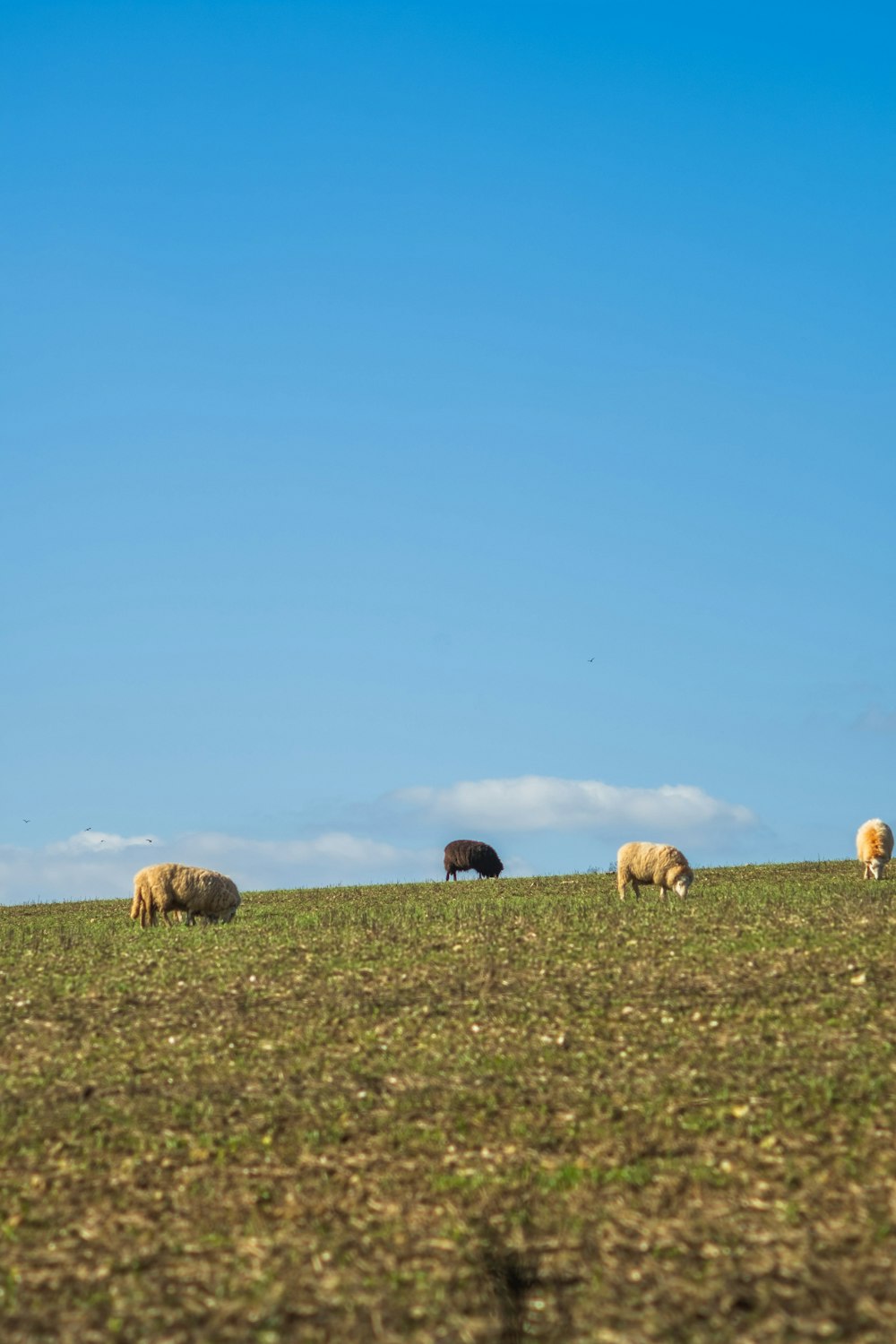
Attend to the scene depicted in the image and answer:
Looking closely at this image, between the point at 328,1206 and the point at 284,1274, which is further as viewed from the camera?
the point at 328,1206

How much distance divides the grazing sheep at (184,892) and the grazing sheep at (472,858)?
29729 millimetres

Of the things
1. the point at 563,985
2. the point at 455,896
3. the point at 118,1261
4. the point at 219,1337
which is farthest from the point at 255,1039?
the point at 455,896

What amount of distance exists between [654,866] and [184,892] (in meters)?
12.6

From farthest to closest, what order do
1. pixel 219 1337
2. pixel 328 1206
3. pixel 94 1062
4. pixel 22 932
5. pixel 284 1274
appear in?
pixel 22 932
pixel 94 1062
pixel 328 1206
pixel 284 1274
pixel 219 1337

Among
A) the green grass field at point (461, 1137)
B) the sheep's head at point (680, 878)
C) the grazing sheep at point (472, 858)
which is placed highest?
the grazing sheep at point (472, 858)

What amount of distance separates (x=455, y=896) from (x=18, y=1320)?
2899cm

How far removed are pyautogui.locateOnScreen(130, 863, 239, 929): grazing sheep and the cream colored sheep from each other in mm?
10505

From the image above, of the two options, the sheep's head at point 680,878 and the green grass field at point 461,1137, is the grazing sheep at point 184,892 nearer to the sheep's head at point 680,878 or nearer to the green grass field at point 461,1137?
the green grass field at point 461,1137

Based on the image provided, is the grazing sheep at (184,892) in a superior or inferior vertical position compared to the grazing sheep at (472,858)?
inferior

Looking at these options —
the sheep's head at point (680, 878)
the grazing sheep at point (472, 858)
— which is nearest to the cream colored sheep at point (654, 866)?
the sheep's head at point (680, 878)

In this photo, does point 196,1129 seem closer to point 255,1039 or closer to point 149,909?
point 255,1039

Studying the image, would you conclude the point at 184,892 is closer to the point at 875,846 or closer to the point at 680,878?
the point at 680,878

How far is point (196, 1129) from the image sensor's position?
1631 cm

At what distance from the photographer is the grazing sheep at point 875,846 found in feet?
135
